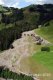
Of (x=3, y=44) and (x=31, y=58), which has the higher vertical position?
(x=31, y=58)

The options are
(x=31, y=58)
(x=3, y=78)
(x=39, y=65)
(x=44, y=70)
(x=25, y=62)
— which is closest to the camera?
(x=3, y=78)

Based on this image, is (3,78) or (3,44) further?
(3,44)

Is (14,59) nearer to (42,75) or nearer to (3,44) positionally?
(42,75)

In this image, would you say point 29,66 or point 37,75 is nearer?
point 37,75

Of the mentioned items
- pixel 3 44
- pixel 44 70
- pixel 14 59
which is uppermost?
pixel 44 70

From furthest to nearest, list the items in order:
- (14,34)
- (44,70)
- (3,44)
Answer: (14,34), (3,44), (44,70)

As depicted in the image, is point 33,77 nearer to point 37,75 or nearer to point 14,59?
point 37,75

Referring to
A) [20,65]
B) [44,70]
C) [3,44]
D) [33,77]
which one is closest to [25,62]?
[20,65]

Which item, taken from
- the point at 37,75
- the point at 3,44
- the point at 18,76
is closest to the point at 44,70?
the point at 37,75

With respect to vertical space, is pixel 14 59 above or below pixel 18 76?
below
